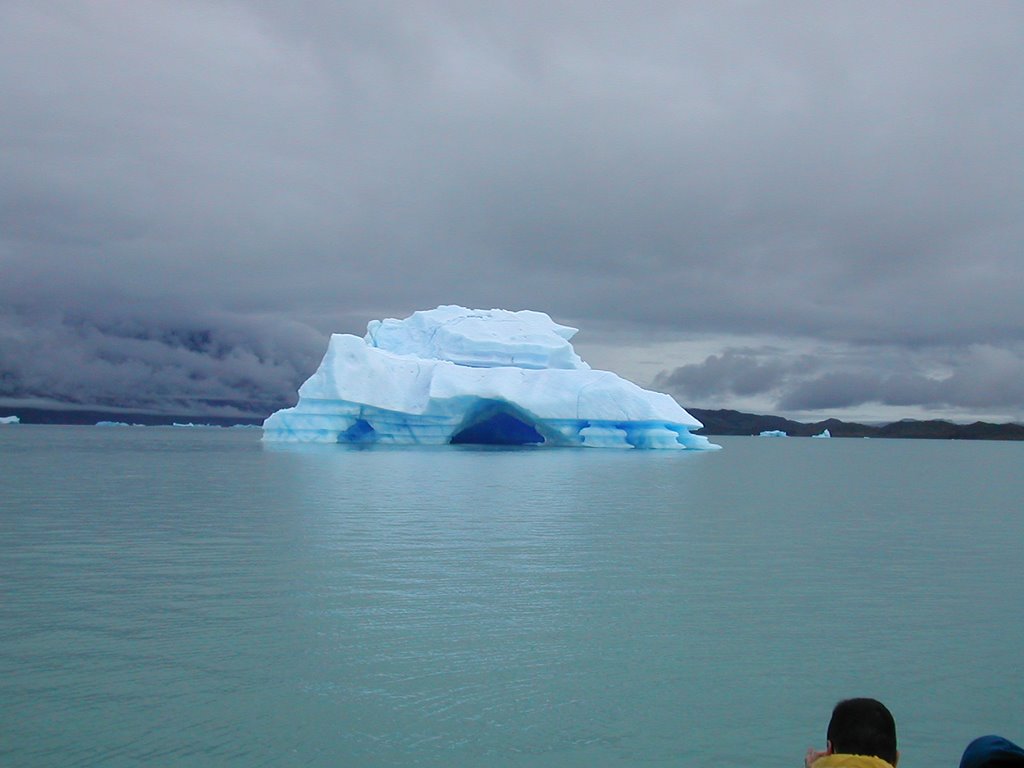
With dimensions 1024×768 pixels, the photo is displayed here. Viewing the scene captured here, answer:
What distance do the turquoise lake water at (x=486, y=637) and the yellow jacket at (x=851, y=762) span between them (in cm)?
235

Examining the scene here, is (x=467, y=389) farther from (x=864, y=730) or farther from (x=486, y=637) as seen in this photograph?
(x=864, y=730)

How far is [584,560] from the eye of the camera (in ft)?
32.0

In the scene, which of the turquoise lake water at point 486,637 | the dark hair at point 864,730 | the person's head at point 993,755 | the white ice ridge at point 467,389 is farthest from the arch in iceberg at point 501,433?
the person's head at point 993,755

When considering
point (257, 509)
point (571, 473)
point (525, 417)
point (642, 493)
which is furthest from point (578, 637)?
point (525, 417)

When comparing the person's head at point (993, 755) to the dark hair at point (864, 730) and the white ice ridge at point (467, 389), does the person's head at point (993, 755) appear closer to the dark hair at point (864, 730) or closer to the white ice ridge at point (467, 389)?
the dark hair at point (864, 730)

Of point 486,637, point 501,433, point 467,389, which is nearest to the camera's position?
point 486,637

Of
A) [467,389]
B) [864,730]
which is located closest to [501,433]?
[467,389]

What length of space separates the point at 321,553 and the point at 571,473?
15186 millimetres

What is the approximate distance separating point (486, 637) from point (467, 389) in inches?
1118

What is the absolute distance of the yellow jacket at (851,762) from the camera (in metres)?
2.01

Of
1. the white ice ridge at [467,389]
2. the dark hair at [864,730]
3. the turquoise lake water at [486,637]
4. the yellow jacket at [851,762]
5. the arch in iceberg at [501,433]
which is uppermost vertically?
the white ice ridge at [467,389]

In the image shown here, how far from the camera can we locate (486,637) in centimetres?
633

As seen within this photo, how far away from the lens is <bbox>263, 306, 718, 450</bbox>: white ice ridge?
35.3 meters

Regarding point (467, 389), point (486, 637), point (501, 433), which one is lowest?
point (486, 637)
